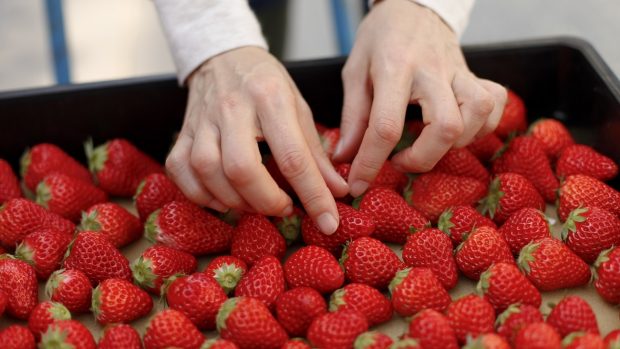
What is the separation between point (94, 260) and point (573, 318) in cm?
61

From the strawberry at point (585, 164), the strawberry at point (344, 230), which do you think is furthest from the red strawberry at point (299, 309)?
the strawberry at point (585, 164)

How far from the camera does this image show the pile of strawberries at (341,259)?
0.91 meters

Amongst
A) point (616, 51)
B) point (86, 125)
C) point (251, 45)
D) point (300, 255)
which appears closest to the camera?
point (300, 255)

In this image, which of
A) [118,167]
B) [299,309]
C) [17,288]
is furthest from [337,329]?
[118,167]

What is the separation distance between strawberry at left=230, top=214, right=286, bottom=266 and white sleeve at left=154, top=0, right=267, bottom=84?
0.27m

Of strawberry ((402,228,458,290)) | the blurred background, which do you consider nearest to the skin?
strawberry ((402,228,458,290))

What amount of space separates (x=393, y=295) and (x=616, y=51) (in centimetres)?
131

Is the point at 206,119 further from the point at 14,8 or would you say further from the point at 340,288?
the point at 14,8

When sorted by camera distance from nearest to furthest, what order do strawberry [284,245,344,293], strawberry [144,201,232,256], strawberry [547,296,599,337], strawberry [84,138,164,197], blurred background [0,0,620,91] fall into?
strawberry [547,296,599,337] → strawberry [284,245,344,293] → strawberry [144,201,232,256] → strawberry [84,138,164,197] → blurred background [0,0,620,91]

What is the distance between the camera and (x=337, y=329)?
2.94ft

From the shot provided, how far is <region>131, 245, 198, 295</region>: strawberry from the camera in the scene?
103 centimetres

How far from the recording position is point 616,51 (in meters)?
1.98

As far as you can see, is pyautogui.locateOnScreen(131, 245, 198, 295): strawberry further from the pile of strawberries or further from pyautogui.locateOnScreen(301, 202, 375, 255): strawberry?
pyautogui.locateOnScreen(301, 202, 375, 255): strawberry

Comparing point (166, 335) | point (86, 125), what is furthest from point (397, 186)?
point (86, 125)
